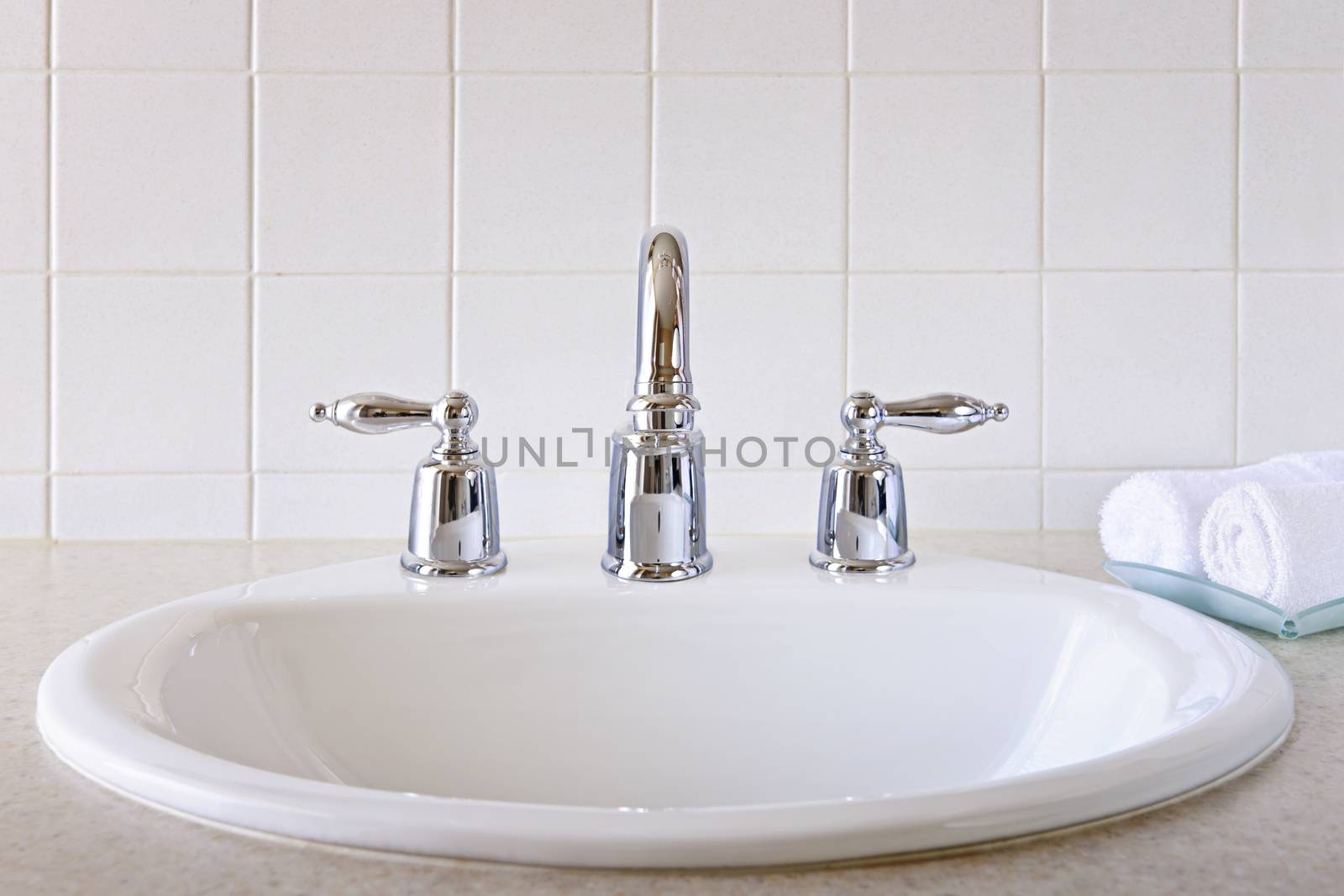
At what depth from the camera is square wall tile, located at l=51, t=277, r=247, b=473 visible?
812 mm

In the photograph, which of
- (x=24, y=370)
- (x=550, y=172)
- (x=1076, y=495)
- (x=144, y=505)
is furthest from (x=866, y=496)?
(x=24, y=370)

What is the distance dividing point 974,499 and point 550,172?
1.49 ft

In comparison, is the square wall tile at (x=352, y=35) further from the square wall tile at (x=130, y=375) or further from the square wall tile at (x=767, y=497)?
the square wall tile at (x=767, y=497)

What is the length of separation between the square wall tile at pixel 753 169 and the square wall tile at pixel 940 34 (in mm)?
46

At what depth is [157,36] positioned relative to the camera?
0.81 metres

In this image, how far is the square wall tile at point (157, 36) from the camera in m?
0.81

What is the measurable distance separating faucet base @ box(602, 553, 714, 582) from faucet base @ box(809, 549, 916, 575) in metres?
0.09

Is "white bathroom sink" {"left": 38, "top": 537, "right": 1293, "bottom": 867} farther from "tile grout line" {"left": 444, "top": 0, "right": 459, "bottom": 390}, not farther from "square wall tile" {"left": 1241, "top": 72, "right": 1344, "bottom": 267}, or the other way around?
"square wall tile" {"left": 1241, "top": 72, "right": 1344, "bottom": 267}

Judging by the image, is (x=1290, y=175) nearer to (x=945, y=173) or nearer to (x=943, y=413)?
(x=945, y=173)

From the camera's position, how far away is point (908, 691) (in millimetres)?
599

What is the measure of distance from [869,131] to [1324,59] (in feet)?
1.28

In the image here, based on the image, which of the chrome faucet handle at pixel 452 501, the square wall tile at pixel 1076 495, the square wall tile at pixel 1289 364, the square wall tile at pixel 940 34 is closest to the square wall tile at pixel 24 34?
the chrome faucet handle at pixel 452 501

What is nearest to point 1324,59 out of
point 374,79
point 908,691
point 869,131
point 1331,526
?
point 869,131

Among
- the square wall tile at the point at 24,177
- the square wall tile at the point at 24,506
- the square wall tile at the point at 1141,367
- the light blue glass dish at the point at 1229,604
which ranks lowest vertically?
the light blue glass dish at the point at 1229,604
